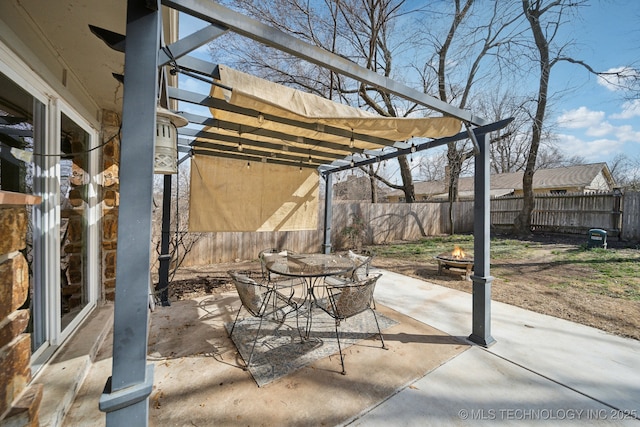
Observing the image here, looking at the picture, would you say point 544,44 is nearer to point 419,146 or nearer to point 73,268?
point 419,146

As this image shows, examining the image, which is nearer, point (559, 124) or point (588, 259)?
point (588, 259)

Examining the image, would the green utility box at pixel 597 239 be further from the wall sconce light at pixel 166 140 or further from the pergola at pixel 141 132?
the wall sconce light at pixel 166 140

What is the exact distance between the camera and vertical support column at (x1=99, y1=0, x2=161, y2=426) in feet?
3.76

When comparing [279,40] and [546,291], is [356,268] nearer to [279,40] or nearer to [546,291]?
[279,40]

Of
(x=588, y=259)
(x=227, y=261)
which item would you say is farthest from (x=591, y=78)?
(x=227, y=261)

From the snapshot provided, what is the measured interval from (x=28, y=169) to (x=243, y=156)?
9.74 ft

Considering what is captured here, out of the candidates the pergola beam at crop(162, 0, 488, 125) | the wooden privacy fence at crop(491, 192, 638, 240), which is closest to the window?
the pergola beam at crop(162, 0, 488, 125)

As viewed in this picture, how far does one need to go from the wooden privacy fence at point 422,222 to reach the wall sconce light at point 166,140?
4.89 metres

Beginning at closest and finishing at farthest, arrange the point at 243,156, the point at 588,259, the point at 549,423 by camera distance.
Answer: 1. the point at 549,423
2. the point at 243,156
3. the point at 588,259

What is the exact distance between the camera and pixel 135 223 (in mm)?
1180

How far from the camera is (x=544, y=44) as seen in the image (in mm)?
8656

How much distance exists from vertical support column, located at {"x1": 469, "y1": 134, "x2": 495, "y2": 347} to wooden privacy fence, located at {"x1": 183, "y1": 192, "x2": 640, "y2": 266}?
5.45 meters

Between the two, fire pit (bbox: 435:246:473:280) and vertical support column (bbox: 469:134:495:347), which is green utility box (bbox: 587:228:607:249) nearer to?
fire pit (bbox: 435:246:473:280)

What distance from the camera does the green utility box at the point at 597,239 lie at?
24.2ft
